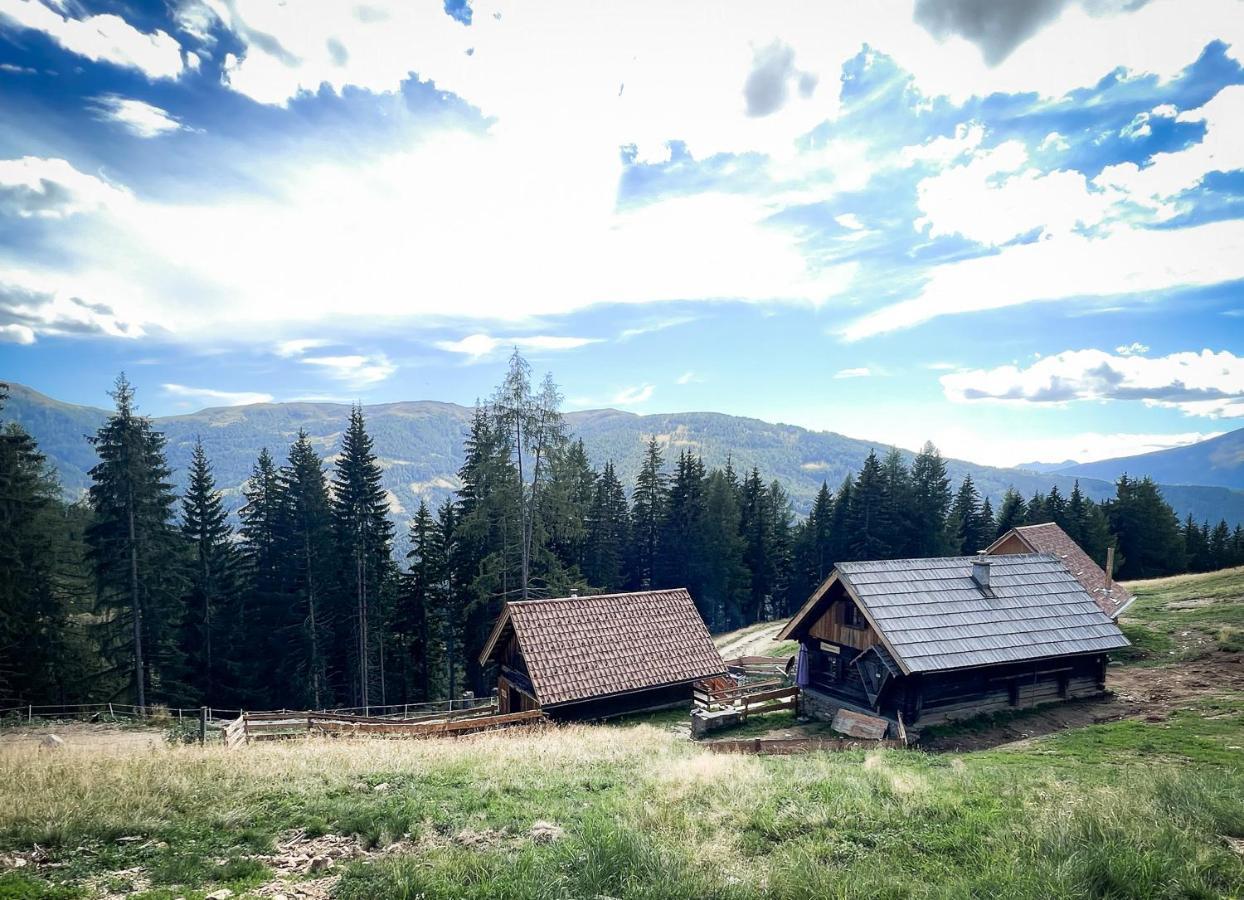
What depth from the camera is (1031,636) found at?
883 inches

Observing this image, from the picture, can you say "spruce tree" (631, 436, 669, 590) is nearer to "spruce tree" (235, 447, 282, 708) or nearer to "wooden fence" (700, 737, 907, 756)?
"spruce tree" (235, 447, 282, 708)

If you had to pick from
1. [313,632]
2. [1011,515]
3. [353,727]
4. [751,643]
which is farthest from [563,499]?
[1011,515]

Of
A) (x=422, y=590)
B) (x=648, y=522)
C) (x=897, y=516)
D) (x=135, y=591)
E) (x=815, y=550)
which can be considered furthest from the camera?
(x=815, y=550)

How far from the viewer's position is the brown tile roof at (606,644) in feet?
78.2

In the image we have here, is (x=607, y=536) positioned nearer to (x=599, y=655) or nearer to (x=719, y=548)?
(x=719, y=548)

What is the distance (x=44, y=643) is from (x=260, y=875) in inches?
1438

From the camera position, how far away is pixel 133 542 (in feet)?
104

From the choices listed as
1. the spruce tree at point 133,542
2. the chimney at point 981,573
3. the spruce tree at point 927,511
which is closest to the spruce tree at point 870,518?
the spruce tree at point 927,511

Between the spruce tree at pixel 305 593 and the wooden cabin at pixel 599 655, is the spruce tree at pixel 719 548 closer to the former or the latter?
the wooden cabin at pixel 599 655

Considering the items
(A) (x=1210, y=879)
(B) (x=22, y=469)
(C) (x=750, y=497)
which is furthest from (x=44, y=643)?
(C) (x=750, y=497)

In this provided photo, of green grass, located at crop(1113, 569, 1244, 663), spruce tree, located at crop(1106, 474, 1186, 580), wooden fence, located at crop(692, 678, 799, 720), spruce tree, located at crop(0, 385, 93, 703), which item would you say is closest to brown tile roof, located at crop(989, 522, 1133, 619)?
green grass, located at crop(1113, 569, 1244, 663)

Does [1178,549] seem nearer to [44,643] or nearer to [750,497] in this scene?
[750,497]

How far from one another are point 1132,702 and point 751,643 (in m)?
27.6

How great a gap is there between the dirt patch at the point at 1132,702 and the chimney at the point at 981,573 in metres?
4.76
